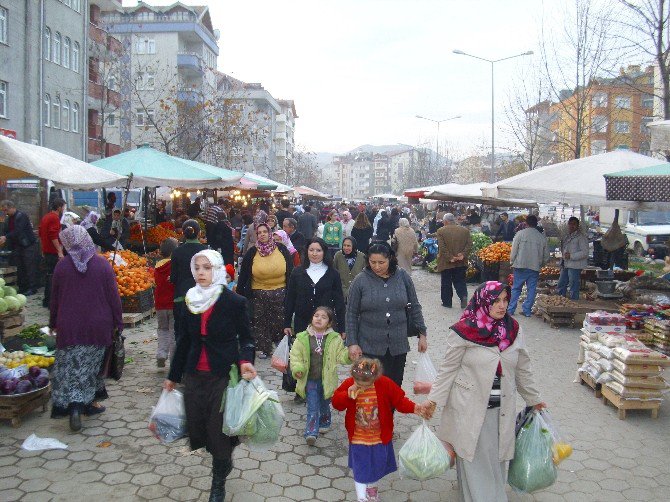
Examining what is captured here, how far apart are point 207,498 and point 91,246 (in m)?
2.47

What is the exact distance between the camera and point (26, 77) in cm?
2273

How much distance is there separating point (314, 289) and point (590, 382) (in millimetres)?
3593

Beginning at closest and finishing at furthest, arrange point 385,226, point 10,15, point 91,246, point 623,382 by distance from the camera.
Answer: point 91,246 → point 623,382 → point 385,226 → point 10,15

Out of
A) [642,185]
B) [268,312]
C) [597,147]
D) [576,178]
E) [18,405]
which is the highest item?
[597,147]

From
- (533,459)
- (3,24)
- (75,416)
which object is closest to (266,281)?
(75,416)

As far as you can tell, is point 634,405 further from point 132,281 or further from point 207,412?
A: point 132,281

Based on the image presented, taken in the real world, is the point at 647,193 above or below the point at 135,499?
above

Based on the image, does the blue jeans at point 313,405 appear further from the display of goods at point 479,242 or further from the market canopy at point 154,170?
the display of goods at point 479,242

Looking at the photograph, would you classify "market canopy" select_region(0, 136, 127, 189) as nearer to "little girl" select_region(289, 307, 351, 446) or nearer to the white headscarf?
the white headscarf

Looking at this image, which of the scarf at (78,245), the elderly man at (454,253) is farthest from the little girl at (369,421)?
the elderly man at (454,253)

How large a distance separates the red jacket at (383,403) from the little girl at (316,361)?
992 millimetres

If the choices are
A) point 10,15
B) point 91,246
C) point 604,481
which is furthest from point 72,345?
point 10,15

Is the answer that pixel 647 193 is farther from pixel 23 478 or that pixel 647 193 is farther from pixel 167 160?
pixel 167 160

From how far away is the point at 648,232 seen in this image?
21219 mm
